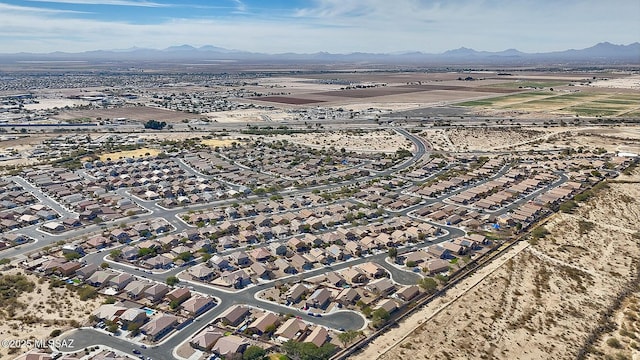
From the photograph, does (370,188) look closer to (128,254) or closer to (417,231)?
(417,231)

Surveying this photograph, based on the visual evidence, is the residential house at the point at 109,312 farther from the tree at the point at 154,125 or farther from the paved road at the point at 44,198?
the tree at the point at 154,125

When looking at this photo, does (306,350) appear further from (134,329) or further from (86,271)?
(86,271)

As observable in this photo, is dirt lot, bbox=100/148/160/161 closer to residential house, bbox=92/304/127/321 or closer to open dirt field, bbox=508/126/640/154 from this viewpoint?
residential house, bbox=92/304/127/321

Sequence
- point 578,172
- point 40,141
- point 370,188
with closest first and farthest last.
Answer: point 370,188, point 578,172, point 40,141

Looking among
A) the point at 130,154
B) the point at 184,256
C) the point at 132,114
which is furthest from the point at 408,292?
the point at 132,114

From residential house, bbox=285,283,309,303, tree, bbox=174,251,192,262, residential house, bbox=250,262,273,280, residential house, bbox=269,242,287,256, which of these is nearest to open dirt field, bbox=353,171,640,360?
residential house, bbox=285,283,309,303

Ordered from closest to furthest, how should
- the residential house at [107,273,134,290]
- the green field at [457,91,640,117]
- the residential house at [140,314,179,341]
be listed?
1. the residential house at [140,314,179,341]
2. the residential house at [107,273,134,290]
3. the green field at [457,91,640,117]

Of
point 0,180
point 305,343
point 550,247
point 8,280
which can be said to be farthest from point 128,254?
point 550,247
